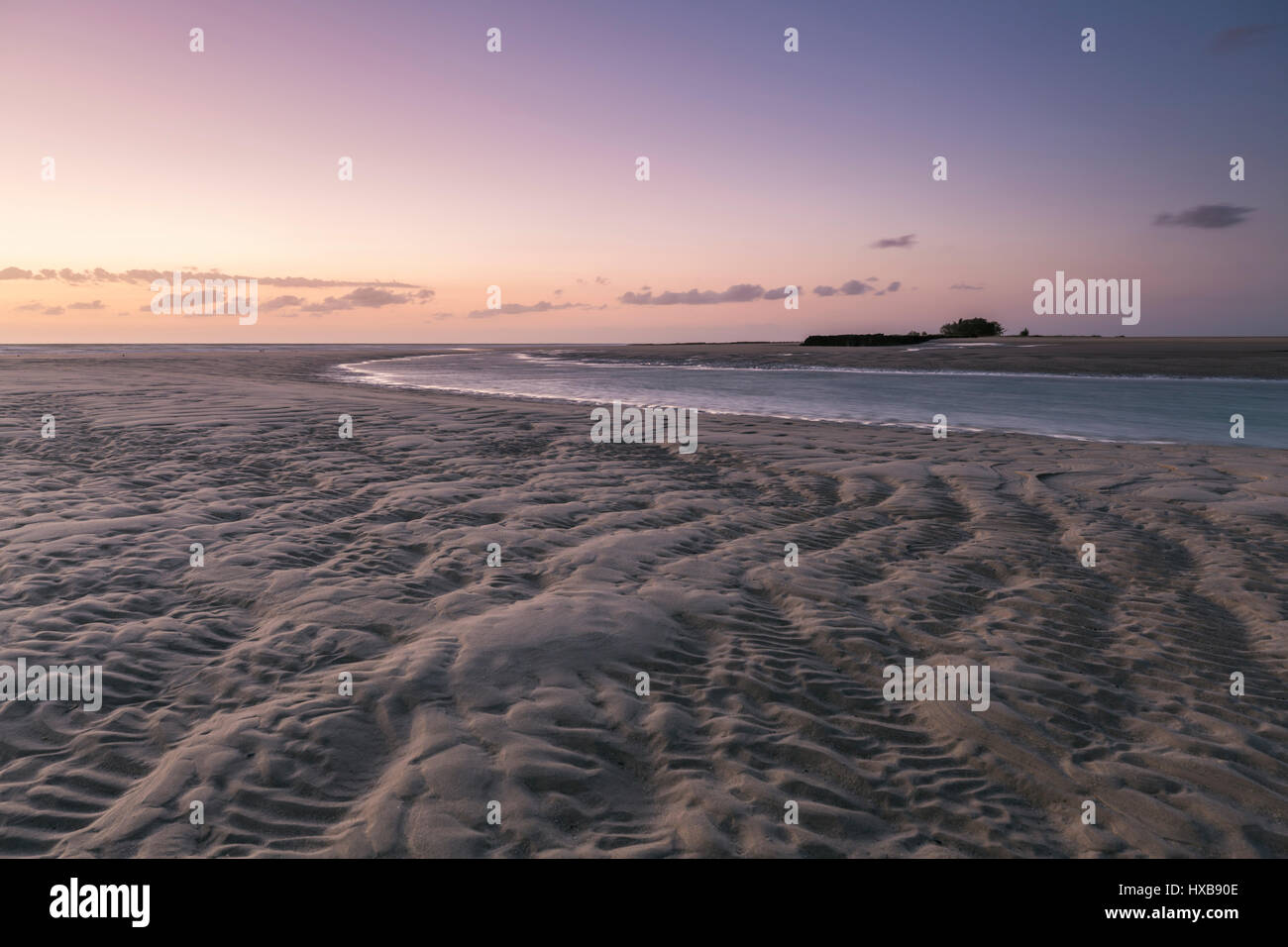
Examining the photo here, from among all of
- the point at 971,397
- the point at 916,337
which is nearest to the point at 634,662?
the point at 971,397

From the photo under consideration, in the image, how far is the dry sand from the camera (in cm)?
379

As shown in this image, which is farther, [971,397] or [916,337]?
[916,337]

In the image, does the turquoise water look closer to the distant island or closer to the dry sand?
the dry sand

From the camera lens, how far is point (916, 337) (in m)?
73.2

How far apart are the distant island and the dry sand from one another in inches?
2427

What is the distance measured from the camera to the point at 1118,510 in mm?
9859

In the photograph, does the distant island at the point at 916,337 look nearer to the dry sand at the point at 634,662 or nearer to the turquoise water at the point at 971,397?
the turquoise water at the point at 971,397

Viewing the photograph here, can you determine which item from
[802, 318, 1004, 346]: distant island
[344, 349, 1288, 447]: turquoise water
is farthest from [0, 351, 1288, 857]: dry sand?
[802, 318, 1004, 346]: distant island

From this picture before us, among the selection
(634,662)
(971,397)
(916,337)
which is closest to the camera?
(634,662)

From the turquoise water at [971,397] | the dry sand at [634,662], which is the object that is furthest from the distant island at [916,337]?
the dry sand at [634,662]

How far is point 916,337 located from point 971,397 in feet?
166

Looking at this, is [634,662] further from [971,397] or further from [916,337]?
[916,337]

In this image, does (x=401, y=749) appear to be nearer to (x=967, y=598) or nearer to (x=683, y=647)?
(x=683, y=647)
